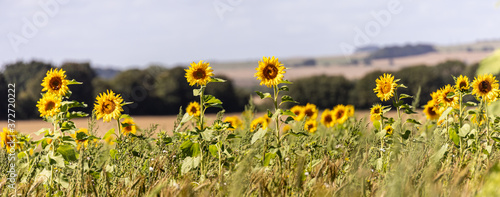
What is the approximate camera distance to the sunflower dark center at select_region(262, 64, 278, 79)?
3.45m

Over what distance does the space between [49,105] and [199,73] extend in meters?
1.08

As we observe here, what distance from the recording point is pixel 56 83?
3496 mm

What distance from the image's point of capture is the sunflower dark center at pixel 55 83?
348 centimetres

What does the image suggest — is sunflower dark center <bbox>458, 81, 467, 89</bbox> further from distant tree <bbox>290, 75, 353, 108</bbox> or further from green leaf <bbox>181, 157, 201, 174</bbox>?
distant tree <bbox>290, 75, 353, 108</bbox>

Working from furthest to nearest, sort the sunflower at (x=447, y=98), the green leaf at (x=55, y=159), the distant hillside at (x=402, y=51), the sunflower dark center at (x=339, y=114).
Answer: the distant hillside at (x=402, y=51) < the sunflower dark center at (x=339, y=114) < the sunflower at (x=447, y=98) < the green leaf at (x=55, y=159)

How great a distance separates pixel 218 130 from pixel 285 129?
304 centimetres

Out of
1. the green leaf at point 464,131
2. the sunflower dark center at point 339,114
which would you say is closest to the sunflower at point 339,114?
the sunflower dark center at point 339,114

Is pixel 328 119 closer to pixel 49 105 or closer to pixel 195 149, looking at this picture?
pixel 195 149

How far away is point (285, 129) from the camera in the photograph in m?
6.30

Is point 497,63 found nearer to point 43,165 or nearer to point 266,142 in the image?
point 266,142

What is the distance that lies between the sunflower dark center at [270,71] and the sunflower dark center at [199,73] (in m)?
0.45

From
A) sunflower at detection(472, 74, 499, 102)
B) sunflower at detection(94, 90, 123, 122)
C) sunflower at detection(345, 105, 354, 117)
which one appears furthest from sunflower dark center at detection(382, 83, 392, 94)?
sunflower at detection(345, 105, 354, 117)

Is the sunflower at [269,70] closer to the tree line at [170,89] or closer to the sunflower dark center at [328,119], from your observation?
the sunflower dark center at [328,119]

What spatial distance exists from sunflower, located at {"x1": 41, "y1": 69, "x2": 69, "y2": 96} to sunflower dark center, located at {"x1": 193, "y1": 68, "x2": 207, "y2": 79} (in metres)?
0.93
